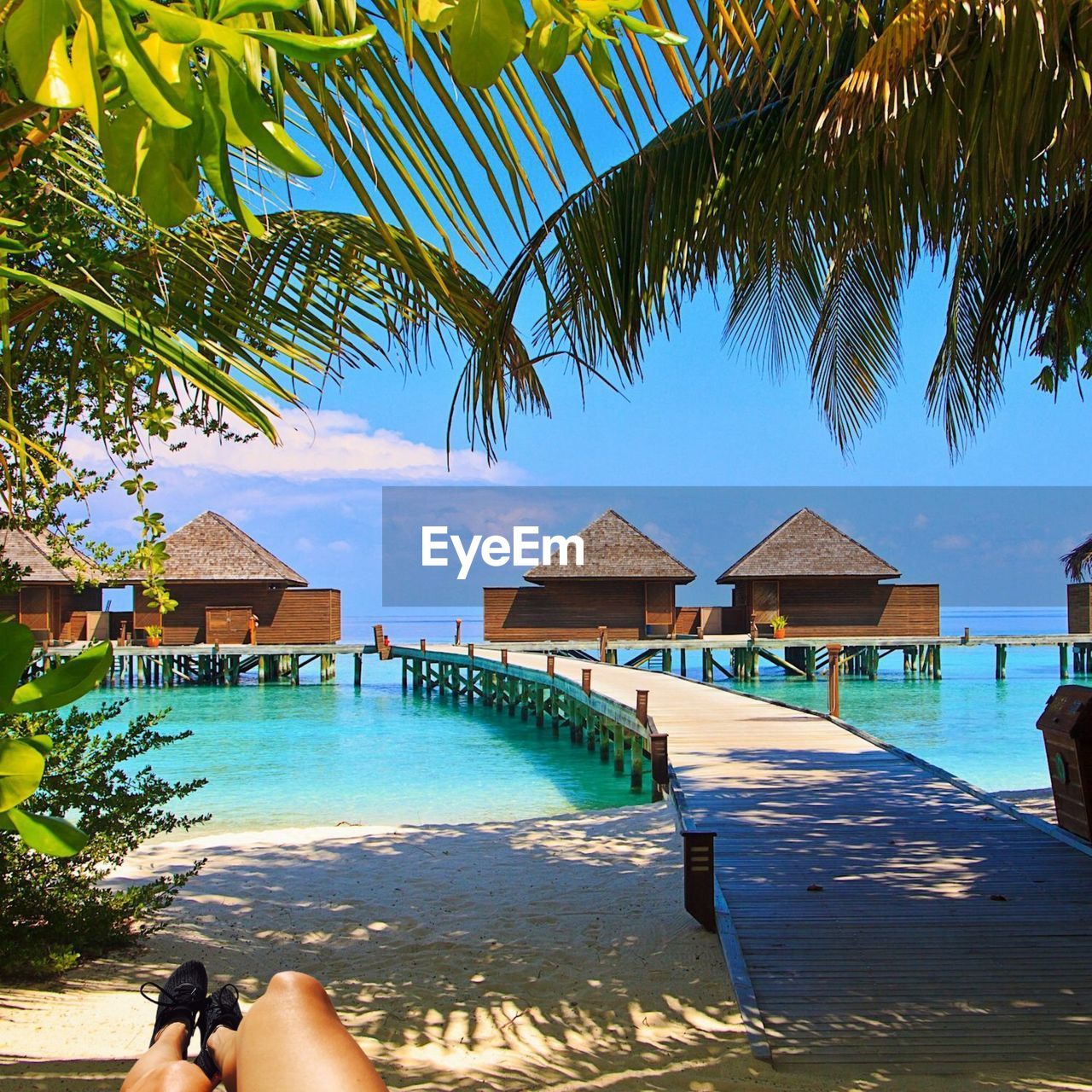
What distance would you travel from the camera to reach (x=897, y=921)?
16.4ft

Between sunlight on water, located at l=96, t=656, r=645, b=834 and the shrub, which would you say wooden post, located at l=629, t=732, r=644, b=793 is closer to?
sunlight on water, located at l=96, t=656, r=645, b=834

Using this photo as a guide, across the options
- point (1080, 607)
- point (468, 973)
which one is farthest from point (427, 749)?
point (1080, 607)

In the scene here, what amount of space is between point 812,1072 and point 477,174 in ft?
10.8

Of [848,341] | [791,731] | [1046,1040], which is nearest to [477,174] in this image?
[1046,1040]

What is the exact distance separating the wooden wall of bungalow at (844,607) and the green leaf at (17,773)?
34.1 metres

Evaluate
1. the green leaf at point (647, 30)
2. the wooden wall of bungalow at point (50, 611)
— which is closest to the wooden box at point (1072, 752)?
the green leaf at point (647, 30)

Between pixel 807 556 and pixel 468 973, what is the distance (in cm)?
3127

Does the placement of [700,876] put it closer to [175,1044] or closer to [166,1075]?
[175,1044]

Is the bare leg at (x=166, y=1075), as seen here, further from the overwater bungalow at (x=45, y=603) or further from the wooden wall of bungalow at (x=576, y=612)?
the overwater bungalow at (x=45, y=603)

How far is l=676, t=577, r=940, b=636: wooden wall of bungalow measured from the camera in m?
34.4

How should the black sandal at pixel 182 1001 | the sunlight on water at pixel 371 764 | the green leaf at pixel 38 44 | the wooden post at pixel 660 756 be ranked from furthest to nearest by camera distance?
1. the sunlight on water at pixel 371 764
2. the wooden post at pixel 660 756
3. the black sandal at pixel 182 1001
4. the green leaf at pixel 38 44

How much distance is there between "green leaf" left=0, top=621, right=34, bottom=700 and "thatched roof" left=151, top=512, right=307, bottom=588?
34.4m

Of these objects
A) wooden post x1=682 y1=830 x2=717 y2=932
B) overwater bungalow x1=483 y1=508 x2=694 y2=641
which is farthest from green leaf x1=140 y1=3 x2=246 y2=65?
overwater bungalow x1=483 y1=508 x2=694 y2=641

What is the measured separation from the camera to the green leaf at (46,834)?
86cm
